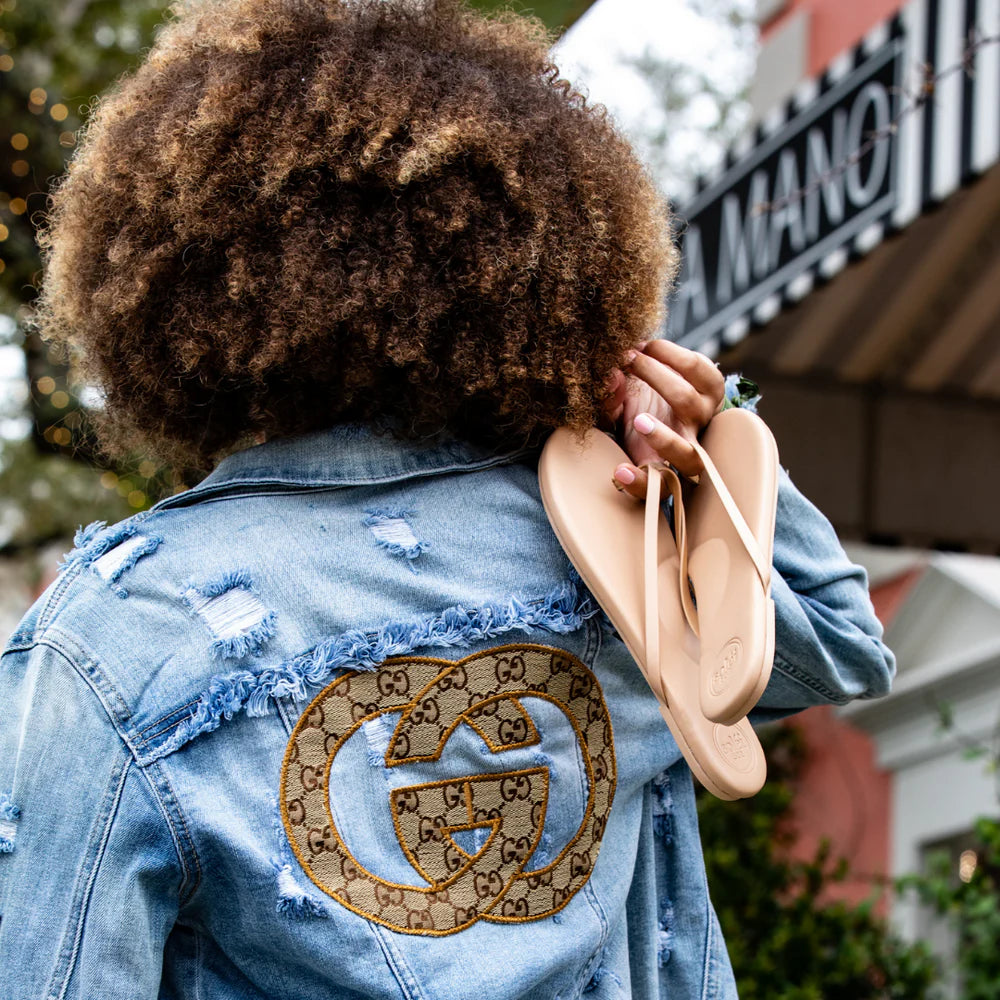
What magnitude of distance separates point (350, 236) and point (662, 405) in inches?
14.8

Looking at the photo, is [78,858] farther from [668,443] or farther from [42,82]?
[42,82]

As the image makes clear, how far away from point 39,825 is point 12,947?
0.10m

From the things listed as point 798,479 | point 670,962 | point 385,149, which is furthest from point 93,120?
point 798,479

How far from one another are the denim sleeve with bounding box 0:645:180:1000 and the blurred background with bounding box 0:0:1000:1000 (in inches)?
21.3

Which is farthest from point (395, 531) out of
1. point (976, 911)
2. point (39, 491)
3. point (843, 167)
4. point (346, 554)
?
point (39, 491)

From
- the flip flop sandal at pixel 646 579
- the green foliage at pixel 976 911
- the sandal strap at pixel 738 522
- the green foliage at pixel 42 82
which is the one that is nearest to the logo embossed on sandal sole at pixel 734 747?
the flip flop sandal at pixel 646 579

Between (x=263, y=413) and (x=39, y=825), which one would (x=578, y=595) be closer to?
(x=263, y=413)

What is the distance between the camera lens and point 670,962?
4.72 ft

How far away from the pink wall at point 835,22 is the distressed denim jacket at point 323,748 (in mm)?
5539

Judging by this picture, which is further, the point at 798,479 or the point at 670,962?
the point at 798,479

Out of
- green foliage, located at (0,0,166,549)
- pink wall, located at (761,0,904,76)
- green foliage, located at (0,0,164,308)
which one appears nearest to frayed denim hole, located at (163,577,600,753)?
green foliage, located at (0,0,166,549)

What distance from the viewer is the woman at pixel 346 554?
113 centimetres

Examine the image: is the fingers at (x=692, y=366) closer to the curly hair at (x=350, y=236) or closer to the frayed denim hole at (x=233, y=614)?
the curly hair at (x=350, y=236)

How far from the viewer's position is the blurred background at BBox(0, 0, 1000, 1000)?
3297 mm
